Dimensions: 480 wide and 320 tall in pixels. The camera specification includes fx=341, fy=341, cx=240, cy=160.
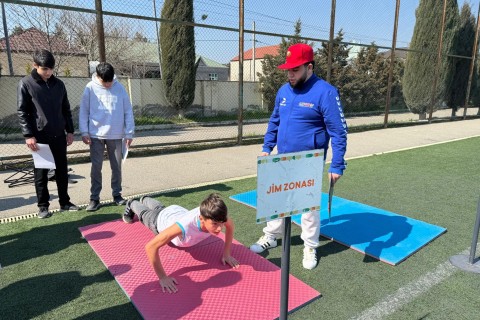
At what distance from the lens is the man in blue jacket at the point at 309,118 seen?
281 cm

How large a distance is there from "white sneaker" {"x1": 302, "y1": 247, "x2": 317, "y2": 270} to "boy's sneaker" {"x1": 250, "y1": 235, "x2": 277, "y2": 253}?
0.39m

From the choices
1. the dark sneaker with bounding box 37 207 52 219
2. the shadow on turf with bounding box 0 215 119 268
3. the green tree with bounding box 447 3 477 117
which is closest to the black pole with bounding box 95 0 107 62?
the dark sneaker with bounding box 37 207 52 219

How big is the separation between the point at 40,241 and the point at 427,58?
16.9 m

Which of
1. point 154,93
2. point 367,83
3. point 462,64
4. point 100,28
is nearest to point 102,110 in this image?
point 100,28

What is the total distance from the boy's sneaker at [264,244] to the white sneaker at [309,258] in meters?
0.39

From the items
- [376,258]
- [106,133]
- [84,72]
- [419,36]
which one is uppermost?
[419,36]

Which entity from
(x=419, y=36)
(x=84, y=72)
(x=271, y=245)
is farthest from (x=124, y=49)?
(x=271, y=245)

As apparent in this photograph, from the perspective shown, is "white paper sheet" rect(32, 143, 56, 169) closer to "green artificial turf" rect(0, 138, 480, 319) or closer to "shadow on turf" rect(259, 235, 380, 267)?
"green artificial turf" rect(0, 138, 480, 319)

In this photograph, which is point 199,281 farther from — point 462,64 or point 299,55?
point 462,64

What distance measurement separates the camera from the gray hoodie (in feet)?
13.8

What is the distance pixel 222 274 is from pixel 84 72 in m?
18.8

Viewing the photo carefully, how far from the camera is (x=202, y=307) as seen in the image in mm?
2480

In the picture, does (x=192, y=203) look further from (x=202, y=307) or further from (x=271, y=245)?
(x=202, y=307)

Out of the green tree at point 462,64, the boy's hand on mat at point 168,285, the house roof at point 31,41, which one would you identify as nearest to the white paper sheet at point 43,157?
the boy's hand on mat at point 168,285
